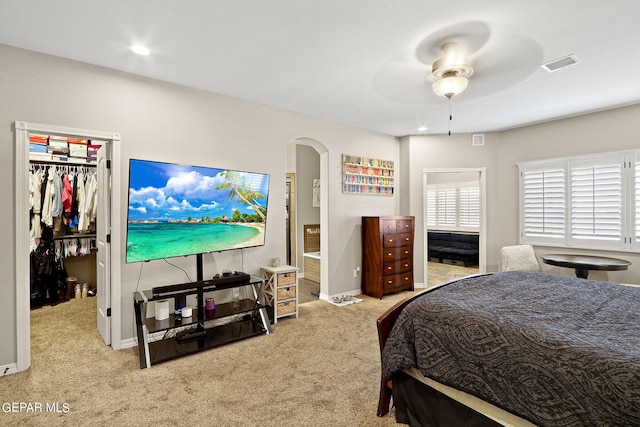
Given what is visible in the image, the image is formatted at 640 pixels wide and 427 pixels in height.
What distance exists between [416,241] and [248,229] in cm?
308

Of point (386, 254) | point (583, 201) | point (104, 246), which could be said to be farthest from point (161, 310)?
point (583, 201)

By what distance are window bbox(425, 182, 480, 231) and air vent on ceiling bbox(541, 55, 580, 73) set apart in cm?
459

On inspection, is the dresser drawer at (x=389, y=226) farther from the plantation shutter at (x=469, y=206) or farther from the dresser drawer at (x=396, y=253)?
the plantation shutter at (x=469, y=206)

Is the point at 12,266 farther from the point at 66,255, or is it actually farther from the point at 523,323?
the point at 523,323

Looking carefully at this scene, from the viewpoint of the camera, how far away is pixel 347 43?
8.07 ft

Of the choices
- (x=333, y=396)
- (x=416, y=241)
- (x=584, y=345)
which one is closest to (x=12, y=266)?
(x=333, y=396)

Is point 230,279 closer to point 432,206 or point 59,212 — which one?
point 59,212

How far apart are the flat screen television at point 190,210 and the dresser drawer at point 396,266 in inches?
82.3

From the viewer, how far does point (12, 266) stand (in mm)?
2500

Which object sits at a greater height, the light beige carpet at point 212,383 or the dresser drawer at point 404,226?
the dresser drawer at point 404,226

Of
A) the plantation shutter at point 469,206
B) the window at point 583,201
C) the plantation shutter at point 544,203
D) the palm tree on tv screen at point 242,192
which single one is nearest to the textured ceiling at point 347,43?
the window at point 583,201

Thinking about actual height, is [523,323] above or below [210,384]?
above

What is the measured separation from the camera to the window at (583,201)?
385 centimetres
